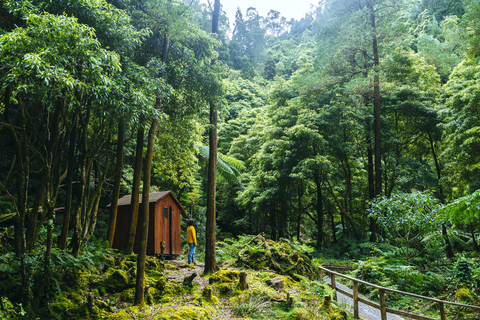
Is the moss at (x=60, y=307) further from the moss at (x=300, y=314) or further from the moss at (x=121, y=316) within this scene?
the moss at (x=300, y=314)

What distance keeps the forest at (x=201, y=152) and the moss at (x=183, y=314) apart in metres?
0.06

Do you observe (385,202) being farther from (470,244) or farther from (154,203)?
(470,244)

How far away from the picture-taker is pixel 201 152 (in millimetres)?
16656

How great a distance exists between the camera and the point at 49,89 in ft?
14.8

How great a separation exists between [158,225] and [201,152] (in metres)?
6.42

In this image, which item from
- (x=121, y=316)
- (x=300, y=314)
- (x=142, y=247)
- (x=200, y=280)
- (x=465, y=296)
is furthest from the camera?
(x=200, y=280)

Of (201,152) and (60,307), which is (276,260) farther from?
(201,152)

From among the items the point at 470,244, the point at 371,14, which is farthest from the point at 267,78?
the point at 470,244

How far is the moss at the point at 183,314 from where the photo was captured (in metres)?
5.05

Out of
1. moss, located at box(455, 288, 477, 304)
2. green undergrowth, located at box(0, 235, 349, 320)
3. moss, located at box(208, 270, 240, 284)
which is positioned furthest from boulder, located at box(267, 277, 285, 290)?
moss, located at box(455, 288, 477, 304)

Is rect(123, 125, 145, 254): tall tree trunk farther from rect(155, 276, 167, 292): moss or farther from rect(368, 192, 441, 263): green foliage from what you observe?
rect(368, 192, 441, 263): green foliage

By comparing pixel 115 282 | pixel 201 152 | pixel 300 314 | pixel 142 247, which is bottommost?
pixel 300 314

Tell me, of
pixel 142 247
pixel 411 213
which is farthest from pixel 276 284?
pixel 411 213

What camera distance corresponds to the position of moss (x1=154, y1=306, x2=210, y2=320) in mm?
5047
